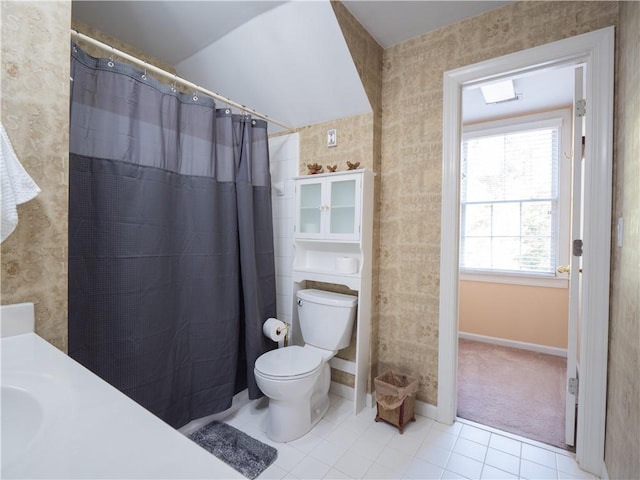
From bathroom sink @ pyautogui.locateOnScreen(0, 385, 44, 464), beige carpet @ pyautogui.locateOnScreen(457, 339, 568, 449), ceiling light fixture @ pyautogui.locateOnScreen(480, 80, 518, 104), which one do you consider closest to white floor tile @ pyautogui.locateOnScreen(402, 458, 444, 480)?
beige carpet @ pyautogui.locateOnScreen(457, 339, 568, 449)

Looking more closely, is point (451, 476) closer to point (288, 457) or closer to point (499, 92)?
point (288, 457)

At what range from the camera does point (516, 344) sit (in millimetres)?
3271

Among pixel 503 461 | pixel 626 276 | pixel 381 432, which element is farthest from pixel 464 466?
pixel 626 276

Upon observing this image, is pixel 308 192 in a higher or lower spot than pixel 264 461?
higher

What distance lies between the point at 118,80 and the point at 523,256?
3670 millimetres

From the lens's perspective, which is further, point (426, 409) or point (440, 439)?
point (426, 409)

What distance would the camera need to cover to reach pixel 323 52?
76.0 inches

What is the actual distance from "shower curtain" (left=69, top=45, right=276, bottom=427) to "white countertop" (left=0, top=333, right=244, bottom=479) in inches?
30.6

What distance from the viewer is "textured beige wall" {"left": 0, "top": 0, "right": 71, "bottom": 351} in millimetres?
880

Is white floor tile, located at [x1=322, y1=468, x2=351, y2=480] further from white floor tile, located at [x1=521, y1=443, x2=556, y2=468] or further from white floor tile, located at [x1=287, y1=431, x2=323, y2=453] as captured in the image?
white floor tile, located at [x1=521, y1=443, x2=556, y2=468]

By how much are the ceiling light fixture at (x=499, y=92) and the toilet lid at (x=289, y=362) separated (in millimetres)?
2529

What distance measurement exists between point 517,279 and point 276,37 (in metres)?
3.16

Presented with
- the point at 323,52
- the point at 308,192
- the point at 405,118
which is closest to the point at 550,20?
the point at 405,118

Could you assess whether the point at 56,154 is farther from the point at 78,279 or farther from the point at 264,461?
the point at 264,461
